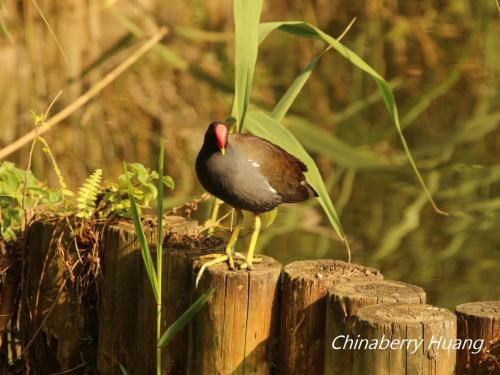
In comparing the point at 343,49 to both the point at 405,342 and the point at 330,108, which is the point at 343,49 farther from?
the point at 330,108

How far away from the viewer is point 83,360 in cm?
364

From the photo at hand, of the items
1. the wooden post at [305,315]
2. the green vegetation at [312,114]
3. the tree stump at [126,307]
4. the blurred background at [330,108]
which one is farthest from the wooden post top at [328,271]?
the blurred background at [330,108]

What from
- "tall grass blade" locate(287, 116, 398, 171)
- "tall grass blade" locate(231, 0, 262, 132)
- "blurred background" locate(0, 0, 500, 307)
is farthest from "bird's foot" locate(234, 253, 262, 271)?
"tall grass blade" locate(287, 116, 398, 171)

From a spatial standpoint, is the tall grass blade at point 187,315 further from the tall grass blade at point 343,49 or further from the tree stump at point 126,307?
the tall grass blade at point 343,49

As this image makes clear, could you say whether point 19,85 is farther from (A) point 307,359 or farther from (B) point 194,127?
(A) point 307,359

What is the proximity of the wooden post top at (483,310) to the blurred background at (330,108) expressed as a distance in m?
2.06

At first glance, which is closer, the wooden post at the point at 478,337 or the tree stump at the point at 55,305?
the wooden post at the point at 478,337

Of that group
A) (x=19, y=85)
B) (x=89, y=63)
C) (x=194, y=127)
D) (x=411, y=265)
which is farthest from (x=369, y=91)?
(x=411, y=265)

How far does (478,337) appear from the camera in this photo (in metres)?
2.93

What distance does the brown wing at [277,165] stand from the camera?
3359 mm

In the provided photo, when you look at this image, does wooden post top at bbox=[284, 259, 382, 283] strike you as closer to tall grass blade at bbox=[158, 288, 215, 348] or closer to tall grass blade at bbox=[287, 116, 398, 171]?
tall grass blade at bbox=[158, 288, 215, 348]

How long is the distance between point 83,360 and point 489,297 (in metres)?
2.10

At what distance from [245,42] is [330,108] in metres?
4.76

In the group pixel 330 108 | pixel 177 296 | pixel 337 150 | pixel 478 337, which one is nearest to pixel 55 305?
pixel 177 296
